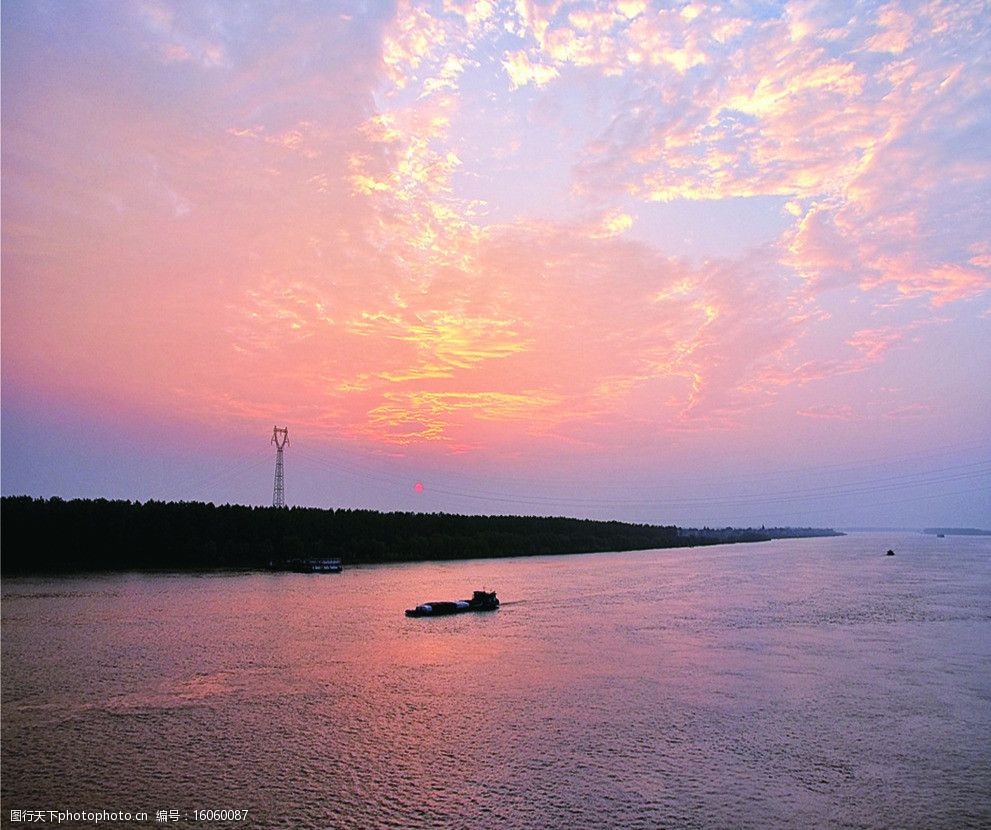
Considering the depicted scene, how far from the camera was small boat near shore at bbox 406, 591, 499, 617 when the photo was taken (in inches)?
2409

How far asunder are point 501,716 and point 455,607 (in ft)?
112

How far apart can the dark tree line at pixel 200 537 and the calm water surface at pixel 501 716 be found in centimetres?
4924

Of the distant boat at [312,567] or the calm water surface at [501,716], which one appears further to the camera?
the distant boat at [312,567]

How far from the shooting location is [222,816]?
20844 millimetres

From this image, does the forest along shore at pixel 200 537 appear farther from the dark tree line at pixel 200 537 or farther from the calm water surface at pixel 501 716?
the calm water surface at pixel 501 716

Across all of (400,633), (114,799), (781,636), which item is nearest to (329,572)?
(400,633)

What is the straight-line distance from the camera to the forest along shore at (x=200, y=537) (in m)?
105

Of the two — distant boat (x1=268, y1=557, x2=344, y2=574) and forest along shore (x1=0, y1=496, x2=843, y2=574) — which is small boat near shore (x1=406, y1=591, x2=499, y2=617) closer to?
distant boat (x1=268, y1=557, x2=344, y2=574)

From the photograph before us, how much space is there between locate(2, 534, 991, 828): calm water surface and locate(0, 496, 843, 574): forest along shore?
49.2m

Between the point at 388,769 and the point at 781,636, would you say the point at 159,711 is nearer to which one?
the point at 388,769

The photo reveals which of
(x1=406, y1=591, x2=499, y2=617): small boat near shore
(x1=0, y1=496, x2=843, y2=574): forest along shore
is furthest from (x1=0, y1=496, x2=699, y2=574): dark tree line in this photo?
(x1=406, y1=591, x2=499, y2=617): small boat near shore

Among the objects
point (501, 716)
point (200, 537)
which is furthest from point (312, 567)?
point (501, 716)

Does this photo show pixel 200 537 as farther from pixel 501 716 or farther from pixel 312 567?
pixel 501 716

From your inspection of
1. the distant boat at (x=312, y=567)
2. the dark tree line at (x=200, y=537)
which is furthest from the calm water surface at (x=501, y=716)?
the dark tree line at (x=200, y=537)
